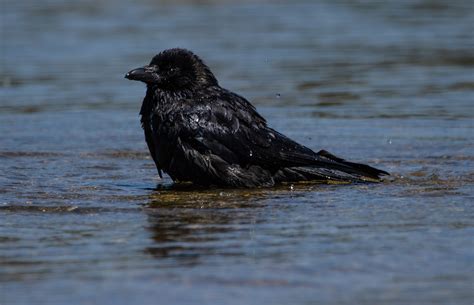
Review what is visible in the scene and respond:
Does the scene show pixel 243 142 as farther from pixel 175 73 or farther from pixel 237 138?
pixel 175 73

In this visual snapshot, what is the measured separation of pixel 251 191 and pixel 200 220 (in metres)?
1.35

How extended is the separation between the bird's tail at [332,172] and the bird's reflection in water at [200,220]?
38cm

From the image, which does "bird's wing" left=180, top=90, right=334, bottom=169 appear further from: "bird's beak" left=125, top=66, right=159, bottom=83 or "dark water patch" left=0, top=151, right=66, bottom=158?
"dark water patch" left=0, top=151, right=66, bottom=158

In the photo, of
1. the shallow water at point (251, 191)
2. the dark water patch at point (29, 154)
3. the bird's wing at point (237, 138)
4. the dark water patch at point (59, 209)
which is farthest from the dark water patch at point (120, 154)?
the dark water patch at point (59, 209)

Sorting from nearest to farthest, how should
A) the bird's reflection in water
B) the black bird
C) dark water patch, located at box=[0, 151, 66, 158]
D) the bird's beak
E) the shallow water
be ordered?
the shallow water
the bird's reflection in water
the black bird
the bird's beak
dark water patch, located at box=[0, 151, 66, 158]

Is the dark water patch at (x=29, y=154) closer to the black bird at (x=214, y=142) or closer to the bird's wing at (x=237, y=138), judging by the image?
the black bird at (x=214, y=142)

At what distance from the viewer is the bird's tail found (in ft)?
28.1

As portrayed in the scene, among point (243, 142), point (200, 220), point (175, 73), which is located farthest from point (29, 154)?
point (200, 220)

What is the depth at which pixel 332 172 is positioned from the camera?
8.72 meters

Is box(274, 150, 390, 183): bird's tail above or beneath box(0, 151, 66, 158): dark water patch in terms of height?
beneath

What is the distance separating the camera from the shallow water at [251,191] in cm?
553

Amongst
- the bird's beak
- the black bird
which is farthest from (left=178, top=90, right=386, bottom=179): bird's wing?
the bird's beak

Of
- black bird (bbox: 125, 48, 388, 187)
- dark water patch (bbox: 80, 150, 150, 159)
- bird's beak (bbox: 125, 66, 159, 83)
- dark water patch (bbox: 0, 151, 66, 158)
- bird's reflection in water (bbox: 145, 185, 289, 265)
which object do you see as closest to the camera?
bird's reflection in water (bbox: 145, 185, 289, 265)

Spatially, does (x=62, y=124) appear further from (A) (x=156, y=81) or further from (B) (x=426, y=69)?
(B) (x=426, y=69)
